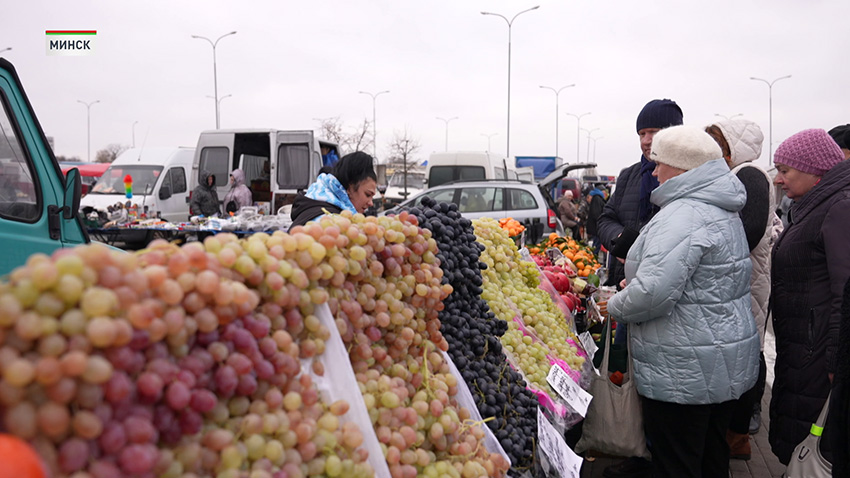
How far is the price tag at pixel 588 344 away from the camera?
347cm

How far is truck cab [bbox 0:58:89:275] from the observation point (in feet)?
9.06

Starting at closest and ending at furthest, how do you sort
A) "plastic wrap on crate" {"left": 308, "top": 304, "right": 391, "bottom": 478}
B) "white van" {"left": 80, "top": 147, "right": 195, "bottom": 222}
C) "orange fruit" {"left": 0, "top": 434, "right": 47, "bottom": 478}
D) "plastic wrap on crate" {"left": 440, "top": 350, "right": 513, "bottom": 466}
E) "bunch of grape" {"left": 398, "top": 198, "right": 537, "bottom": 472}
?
"orange fruit" {"left": 0, "top": 434, "right": 47, "bottom": 478} → "plastic wrap on crate" {"left": 308, "top": 304, "right": 391, "bottom": 478} → "plastic wrap on crate" {"left": 440, "top": 350, "right": 513, "bottom": 466} → "bunch of grape" {"left": 398, "top": 198, "right": 537, "bottom": 472} → "white van" {"left": 80, "top": 147, "right": 195, "bottom": 222}

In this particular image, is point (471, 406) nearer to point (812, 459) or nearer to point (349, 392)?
point (349, 392)

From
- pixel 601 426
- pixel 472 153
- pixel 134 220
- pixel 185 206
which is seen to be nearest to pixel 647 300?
pixel 601 426

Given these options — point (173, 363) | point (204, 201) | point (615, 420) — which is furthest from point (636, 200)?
point (204, 201)

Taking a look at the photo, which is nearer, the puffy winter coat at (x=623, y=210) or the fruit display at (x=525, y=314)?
the fruit display at (x=525, y=314)

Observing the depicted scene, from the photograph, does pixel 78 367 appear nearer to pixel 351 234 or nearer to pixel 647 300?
pixel 351 234

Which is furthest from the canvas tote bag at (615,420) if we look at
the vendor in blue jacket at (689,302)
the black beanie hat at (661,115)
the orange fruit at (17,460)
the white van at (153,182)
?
the white van at (153,182)

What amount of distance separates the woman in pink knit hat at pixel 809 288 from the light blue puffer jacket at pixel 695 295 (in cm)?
28

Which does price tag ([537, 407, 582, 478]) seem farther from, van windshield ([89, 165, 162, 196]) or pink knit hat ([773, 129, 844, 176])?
van windshield ([89, 165, 162, 196])

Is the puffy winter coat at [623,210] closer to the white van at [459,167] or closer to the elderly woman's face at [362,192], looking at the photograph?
the elderly woman's face at [362,192]

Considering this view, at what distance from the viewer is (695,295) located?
2701 millimetres

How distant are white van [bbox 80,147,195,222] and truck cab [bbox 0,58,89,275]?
428 inches

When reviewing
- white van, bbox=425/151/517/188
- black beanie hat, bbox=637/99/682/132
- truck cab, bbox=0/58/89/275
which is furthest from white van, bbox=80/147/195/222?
black beanie hat, bbox=637/99/682/132
